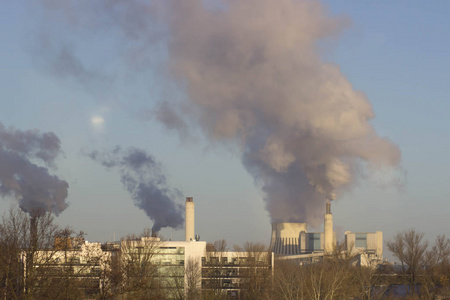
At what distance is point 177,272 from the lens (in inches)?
3413

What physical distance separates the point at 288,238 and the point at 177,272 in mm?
40399

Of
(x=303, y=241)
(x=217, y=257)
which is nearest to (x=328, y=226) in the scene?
(x=303, y=241)

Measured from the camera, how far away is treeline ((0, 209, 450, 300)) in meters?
30.4

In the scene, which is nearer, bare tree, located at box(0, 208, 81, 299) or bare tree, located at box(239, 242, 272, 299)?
bare tree, located at box(0, 208, 81, 299)

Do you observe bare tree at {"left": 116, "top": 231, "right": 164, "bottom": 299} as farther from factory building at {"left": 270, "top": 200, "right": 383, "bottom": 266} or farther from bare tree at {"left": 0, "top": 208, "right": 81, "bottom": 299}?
factory building at {"left": 270, "top": 200, "right": 383, "bottom": 266}

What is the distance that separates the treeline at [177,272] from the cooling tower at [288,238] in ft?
75.5

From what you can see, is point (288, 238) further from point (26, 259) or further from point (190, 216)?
point (26, 259)

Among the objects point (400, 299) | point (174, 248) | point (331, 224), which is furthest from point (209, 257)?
point (400, 299)

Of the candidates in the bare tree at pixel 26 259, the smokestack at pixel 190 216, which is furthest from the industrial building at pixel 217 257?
the bare tree at pixel 26 259

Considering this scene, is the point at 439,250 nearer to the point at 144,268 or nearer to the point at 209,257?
the point at 144,268

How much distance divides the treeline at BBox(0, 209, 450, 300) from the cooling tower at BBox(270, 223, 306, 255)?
23.0m

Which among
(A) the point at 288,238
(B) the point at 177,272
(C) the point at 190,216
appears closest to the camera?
(B) the point at 177,272

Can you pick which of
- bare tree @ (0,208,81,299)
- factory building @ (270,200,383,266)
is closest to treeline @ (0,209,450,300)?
bare tree @ (0,208,81,299)

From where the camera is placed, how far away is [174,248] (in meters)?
94.7
